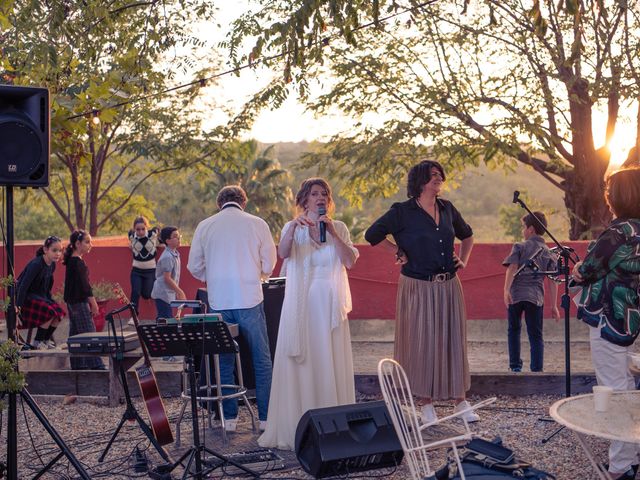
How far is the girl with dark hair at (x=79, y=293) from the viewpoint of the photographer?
33.8 ft

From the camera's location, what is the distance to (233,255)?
7.15 meters

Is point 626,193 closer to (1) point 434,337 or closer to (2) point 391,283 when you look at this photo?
(1) point 434,337

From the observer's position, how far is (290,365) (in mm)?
6812

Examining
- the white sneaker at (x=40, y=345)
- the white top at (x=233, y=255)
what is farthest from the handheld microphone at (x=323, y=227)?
the white sneaker at (x=40, y=345)

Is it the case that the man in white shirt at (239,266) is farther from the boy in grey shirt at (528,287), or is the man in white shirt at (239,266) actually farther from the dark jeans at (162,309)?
the dark jeans at (162,309)

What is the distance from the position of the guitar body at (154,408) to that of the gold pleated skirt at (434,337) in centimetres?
184

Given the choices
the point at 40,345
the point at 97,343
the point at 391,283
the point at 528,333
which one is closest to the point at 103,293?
the point at 40,345

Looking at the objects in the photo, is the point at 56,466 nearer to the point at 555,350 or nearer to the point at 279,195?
the point at 555,350

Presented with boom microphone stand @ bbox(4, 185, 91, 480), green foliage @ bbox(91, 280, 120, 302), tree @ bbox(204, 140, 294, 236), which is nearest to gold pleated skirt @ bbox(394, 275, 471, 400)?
boom microphone stand @ bbox(4, 185, 91, 480)

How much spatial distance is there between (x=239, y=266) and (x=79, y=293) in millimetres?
3815

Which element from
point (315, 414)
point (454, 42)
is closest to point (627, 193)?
point (315, 414)

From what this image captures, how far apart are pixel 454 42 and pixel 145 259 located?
8.38 meters

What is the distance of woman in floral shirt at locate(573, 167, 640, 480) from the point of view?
18.1 feet

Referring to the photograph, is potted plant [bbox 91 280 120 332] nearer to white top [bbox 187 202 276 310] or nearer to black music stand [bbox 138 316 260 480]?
white top [bbox 187 202 276 310]
